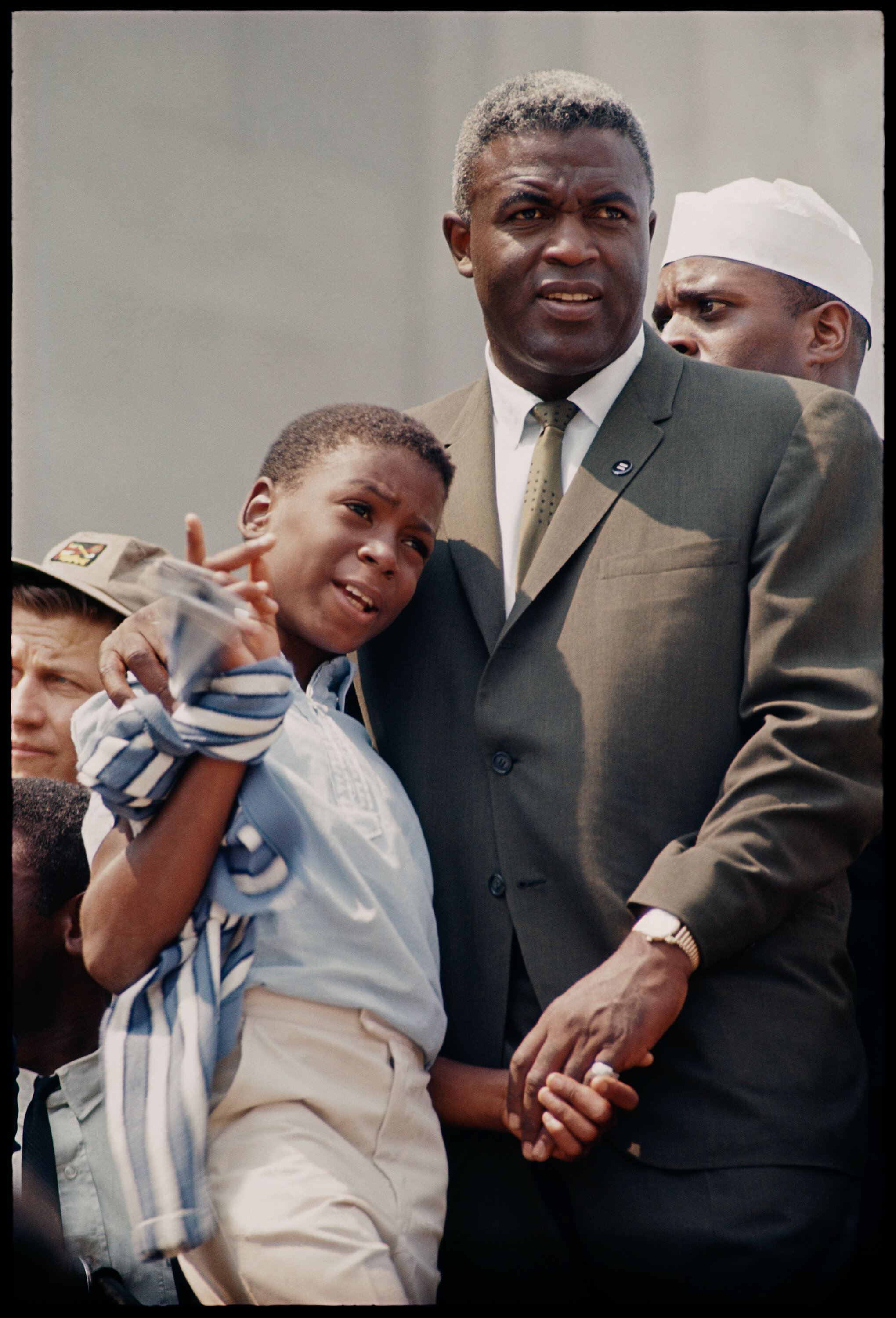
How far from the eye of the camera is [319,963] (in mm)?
1885

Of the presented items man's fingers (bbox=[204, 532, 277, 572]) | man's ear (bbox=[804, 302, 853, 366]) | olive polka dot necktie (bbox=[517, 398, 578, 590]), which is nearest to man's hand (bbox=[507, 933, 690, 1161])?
olive polka dot necktie (bbox=[517, 398, 578, 590])

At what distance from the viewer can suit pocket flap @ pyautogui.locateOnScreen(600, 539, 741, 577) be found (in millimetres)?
2080

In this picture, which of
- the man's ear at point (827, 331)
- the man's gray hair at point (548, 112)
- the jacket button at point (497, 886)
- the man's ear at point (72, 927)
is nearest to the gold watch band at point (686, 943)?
the jacket button at point (497, 886)

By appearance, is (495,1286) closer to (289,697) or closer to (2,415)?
(289,697)

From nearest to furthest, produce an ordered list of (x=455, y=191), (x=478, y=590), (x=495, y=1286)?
(x=495, y=1286), (x=478, y=590), (x=455, y=191)

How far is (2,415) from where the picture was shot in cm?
238

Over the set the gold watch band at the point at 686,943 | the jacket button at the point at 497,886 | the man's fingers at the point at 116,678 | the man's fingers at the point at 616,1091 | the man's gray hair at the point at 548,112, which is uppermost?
the man's gray hair at the point at 548,112

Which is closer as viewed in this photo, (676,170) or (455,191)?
(455,191)

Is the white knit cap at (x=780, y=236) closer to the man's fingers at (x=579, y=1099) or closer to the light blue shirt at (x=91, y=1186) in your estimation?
the man's fingers at (x=579, y=1099)

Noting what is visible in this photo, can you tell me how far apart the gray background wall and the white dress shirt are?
3.82ft

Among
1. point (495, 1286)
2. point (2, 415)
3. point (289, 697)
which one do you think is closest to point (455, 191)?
point (2, 415)

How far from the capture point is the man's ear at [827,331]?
3525mm

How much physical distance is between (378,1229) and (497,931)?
0.48 meters

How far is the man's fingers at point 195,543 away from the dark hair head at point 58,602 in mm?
1246
